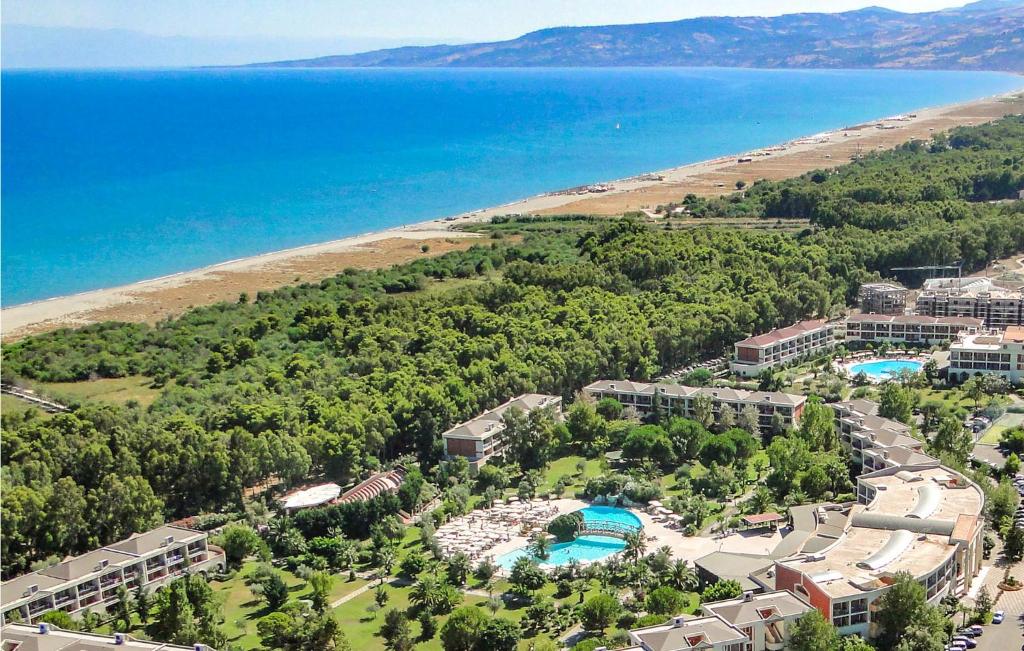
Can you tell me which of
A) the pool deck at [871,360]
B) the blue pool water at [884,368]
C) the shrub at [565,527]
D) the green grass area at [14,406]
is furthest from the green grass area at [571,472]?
the green grass area at [14,406]

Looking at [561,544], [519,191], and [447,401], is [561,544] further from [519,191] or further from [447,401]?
[519,191]

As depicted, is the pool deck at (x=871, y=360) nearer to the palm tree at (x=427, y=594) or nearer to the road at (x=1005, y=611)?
the road at (x=1005, y=611)

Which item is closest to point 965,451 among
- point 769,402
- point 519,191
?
point 769,402

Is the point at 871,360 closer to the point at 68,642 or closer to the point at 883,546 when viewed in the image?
the point at 883,546

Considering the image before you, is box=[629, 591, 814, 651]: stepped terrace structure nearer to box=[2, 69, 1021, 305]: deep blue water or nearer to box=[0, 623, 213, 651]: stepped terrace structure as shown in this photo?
box=[0, 623, 213, 651]: stepped terrace structure

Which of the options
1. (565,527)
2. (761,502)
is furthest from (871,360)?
(565,527)
